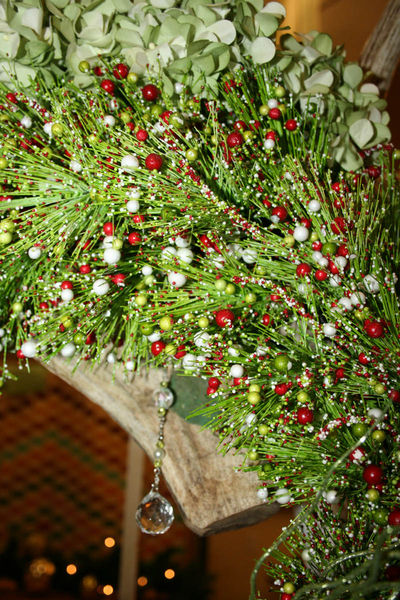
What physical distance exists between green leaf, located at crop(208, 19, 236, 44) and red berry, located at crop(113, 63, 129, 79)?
4.6 inches

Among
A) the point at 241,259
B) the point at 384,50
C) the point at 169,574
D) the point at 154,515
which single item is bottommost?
→ the point at 169,574

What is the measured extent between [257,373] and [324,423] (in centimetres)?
10

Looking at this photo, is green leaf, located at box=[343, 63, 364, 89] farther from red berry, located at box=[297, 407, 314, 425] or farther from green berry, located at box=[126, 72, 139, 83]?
red berry, located at box=[297, 407, 314, 425]

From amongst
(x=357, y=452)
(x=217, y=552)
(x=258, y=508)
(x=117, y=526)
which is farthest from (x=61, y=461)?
(x=357, y=452)

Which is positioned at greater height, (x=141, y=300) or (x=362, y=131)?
(x=362, y=131)

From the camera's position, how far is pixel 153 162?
1.97 feet

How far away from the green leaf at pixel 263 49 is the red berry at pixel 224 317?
0.33 meters

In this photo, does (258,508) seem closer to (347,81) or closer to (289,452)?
(289,452)

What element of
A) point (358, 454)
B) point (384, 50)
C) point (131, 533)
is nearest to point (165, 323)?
point (358, 454)

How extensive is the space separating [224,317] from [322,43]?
43cm

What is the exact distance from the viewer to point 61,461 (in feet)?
8.59

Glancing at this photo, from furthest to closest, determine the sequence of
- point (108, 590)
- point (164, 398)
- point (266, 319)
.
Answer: point (108, 590), point (164, 398), point (266, 319)

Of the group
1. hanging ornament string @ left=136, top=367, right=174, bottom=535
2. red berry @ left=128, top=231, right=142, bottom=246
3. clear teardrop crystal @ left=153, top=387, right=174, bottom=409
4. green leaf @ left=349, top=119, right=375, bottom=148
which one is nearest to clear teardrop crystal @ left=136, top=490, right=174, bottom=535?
hanging ornament string @ left=136, top=367, right=174, bottom=535

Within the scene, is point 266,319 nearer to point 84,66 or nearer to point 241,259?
point 241,259
